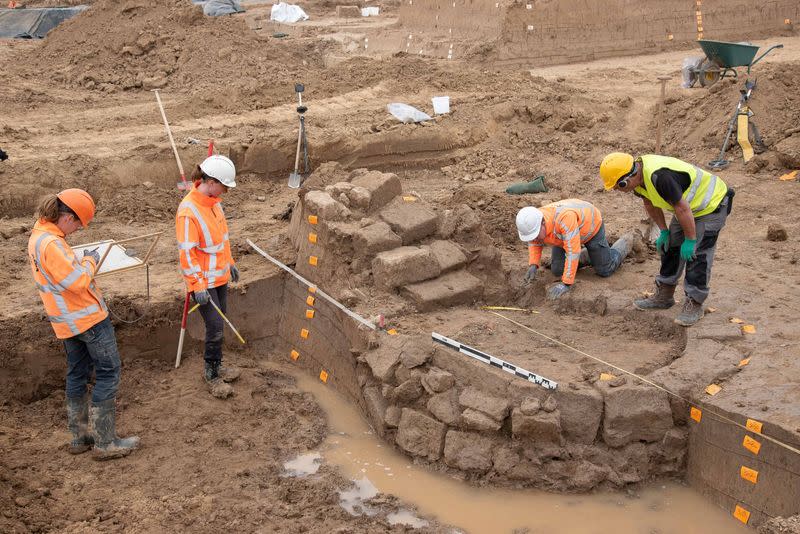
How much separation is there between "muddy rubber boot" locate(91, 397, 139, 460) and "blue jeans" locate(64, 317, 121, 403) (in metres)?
0.09

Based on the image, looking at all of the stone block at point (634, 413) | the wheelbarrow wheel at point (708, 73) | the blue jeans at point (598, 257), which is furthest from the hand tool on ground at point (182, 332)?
the wheelbarrow wheel at point (708, 73)

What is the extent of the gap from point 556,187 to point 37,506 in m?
7.27

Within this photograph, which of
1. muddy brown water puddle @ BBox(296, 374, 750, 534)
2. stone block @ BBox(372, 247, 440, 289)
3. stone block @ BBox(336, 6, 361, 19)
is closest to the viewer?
muddy brown water puddle @ BBox(296, 374, 750, 534)

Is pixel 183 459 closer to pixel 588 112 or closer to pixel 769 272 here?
pixel 769 272

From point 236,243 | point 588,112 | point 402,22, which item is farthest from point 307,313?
point 402,22

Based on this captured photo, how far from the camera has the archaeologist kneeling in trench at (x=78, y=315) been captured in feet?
16.8

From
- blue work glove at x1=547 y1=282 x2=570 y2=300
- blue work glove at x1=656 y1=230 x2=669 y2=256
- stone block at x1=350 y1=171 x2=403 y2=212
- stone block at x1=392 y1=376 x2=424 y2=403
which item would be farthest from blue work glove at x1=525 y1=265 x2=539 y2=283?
stone block at x1=392 y1=376 x2=424 y2=403

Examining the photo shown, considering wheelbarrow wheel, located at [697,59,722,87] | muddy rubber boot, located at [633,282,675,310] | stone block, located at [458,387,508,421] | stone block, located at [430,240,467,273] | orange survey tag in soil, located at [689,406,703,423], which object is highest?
wheelbarrow wheel, located at [697,59,722,87]

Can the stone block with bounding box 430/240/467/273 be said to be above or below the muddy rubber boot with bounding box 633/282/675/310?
above

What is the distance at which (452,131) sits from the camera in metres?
11.8

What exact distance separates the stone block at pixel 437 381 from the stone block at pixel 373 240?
1.51m

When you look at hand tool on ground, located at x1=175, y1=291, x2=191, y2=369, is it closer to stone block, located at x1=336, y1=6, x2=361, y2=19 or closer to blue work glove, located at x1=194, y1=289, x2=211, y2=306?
blue work glove, located at x1=194, y1=289, x2=211, y2=306

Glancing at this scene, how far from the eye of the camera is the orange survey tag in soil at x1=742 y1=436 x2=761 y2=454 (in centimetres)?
502

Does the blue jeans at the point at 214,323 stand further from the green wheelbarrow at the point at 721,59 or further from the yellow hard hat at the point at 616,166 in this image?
→ the green wheelbarrow at the point at 721,59
